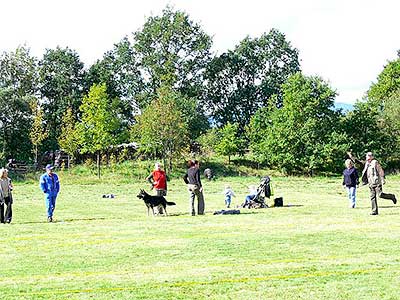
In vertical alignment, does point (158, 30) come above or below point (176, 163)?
above

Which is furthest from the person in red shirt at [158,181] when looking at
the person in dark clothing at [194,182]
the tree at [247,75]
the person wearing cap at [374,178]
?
the tree at [247,75]

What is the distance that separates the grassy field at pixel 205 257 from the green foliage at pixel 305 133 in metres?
32.2

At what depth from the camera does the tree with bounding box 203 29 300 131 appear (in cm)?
6506

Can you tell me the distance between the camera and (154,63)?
57812 mm

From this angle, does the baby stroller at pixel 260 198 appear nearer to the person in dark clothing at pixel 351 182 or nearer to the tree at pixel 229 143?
the person in dark clothing at pixel 351 182

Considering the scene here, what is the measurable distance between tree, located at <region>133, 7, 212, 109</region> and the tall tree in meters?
6.14

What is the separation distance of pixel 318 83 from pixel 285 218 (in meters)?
37.1

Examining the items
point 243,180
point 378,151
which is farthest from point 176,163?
point 378,151

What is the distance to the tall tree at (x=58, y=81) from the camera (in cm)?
5766

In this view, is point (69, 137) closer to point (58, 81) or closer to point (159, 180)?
point (58, 81)

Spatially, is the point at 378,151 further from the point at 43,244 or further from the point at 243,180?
the point at 43,244

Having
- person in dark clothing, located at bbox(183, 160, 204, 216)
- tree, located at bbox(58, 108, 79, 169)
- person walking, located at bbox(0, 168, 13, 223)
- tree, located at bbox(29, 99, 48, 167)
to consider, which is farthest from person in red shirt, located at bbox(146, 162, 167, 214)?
tree, located at bbox(29, 99, 48, 167)

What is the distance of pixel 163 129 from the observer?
47.8 meters

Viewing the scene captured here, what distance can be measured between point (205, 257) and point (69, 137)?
4132 cm
